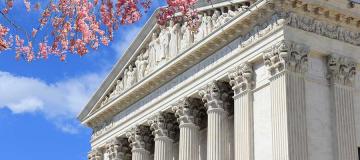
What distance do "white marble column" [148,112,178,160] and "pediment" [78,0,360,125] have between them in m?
2.04

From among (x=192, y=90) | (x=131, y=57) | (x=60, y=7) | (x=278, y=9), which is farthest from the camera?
(x=131, y=57)

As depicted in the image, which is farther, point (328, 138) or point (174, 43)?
point (174, 43)

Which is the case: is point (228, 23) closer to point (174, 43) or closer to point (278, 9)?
point (278, 9)

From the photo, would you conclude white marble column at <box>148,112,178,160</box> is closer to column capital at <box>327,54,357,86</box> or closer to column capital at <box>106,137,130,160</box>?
column capital at <box>106,137,130,160</box>

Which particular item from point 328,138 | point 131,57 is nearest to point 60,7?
point 328,138

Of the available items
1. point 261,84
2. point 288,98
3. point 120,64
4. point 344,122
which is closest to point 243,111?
point 261,84

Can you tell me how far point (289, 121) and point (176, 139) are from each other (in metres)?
11.5

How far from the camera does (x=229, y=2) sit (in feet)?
108

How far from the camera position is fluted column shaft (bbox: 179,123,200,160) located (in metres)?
34.8

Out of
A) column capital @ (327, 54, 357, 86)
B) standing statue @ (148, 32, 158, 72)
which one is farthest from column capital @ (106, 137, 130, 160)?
column capital @ (327, 54, 357, 86)

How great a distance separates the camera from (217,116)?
109 ft

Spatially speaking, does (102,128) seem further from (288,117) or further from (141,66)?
(288,117)

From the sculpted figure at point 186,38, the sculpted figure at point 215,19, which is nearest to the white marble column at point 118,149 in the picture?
the sculpted figure at point 186,38

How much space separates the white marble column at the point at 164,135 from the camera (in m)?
37.5
